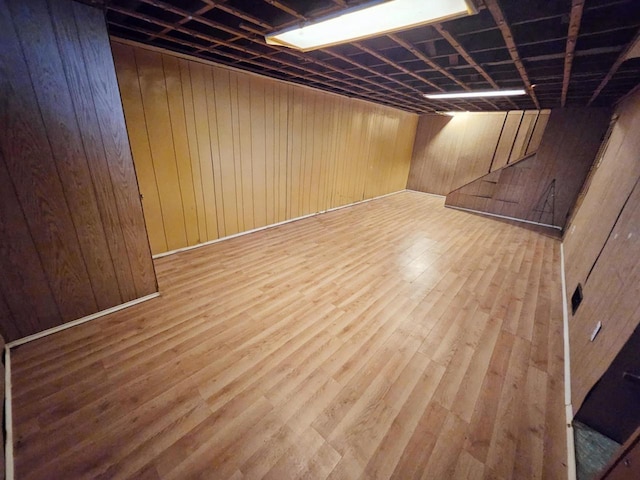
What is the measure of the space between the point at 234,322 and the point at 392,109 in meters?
7.29

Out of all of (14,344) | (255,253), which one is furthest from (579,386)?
(14,344)

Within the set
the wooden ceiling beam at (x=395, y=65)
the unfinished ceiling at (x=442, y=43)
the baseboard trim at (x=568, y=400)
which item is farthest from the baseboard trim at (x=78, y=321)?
the baseboard trim at (x=568, y=400)

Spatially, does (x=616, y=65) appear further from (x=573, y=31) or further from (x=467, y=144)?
(x=467, y=144)

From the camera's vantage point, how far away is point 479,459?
4.76 ft

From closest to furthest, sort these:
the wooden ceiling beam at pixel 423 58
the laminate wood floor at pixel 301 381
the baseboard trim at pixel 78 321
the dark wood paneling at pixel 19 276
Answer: the laminate wood floor at pixel 301 381
the dark wood paneling at pixel 19 276
the baseboard trim at pixel 78 321
the wooden ceiling beam at pixel 423 58

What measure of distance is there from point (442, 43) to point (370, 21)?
1276 millimetres

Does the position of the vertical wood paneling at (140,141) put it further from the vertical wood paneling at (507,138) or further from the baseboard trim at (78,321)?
the vertical wood paneling at (507,138)

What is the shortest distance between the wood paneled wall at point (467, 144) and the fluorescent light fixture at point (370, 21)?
6.93 meters

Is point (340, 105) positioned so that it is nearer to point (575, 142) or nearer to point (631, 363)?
point (575, 142)

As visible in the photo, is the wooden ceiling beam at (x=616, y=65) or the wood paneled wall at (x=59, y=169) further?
the wooden ceiling beam at (x=616, y=65)

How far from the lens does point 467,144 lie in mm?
7754

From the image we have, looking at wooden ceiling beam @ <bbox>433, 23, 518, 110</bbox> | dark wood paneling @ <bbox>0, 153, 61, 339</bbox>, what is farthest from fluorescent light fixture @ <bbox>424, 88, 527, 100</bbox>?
dark wood paneling @ <bbox>0, 153, 61, 339</bbox>

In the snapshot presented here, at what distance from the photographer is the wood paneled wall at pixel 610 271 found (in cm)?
155

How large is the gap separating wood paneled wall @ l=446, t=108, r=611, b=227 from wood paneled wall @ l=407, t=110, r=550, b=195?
100 cm
